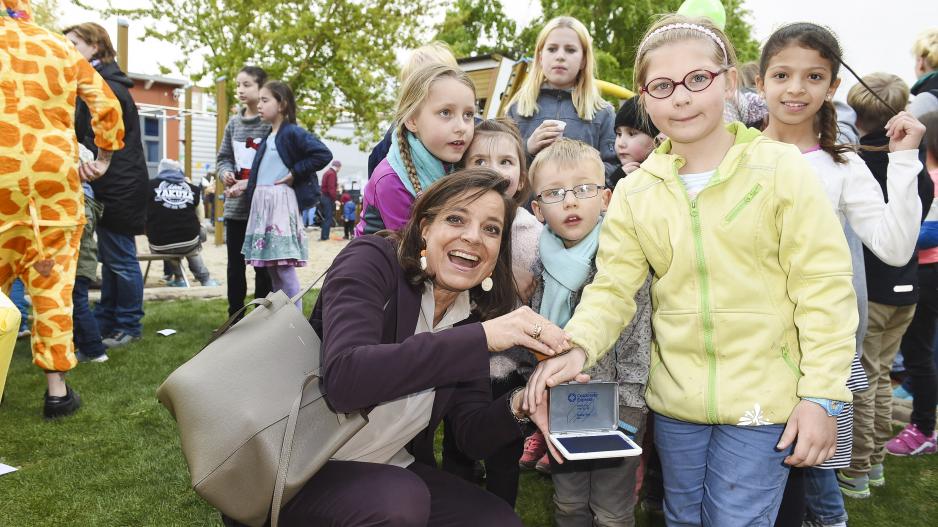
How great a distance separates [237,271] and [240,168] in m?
0.90

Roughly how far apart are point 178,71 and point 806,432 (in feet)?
50.3

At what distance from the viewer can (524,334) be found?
180 centimetres

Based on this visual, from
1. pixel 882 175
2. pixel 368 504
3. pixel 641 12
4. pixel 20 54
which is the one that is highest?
pixel 641 12

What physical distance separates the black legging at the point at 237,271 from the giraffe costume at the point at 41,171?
1725 mm

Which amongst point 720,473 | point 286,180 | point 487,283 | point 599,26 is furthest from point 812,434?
point 599,26

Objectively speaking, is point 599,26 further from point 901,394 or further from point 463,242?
point 463,242

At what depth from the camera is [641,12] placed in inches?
734

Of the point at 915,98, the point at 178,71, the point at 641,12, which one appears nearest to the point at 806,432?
the point at 915,98

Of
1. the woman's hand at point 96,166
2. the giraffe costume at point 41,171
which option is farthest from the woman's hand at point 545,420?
the woman's hand at point 96,166

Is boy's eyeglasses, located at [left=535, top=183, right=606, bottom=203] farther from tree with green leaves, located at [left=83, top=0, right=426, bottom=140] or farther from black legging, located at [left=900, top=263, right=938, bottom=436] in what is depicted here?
tree with green leaves, located at [left=83, top=0, right=426, bottom=140]

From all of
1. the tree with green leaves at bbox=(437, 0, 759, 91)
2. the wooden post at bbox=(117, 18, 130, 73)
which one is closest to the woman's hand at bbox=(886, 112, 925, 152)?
the wooden post at bbox=(117, 18, 130, 73)

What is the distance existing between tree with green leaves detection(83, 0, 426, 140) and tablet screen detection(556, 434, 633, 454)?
41.9ft

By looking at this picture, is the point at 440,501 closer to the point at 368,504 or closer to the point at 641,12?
the point at 368,504

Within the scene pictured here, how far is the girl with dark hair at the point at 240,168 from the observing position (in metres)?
5.38
